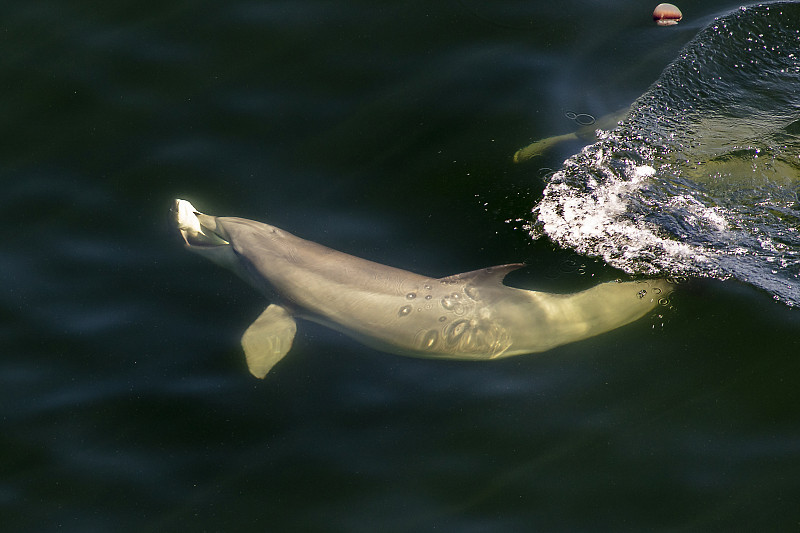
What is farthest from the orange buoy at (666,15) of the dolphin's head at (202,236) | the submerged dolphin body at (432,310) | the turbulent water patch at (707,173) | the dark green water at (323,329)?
the dolphin's head at (202,236)

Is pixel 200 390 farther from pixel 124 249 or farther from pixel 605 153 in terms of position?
pixel 605 153

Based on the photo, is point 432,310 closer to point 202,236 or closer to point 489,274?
point 489,274

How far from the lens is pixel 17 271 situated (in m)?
6.23

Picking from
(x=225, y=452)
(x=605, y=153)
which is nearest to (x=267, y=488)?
(x=225, y=452)

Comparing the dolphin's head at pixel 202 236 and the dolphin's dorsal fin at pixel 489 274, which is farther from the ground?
the dolphin's head at pixel 202 236

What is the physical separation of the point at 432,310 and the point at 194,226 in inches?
90.3

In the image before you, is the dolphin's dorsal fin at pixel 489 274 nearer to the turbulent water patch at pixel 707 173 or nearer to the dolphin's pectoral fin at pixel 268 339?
the turbulent water patch at pixel 707 173

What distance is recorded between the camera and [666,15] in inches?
311

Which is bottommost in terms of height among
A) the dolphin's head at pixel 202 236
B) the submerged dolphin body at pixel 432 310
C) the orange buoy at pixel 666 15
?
the submerged dolphin body at pixel 432 310

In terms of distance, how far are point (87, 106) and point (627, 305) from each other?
5495mm

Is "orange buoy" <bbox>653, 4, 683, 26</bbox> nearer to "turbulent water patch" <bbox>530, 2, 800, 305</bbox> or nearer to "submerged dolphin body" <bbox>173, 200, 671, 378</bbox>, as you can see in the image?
"turbulent water patch" <bbox>530, 2, 800, 305</bbox>

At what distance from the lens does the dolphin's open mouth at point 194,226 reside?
21.4 feet

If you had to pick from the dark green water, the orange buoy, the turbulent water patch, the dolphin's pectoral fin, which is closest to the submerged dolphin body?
the dolphin's pectoral fin

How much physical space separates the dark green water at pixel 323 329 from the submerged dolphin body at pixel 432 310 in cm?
14
